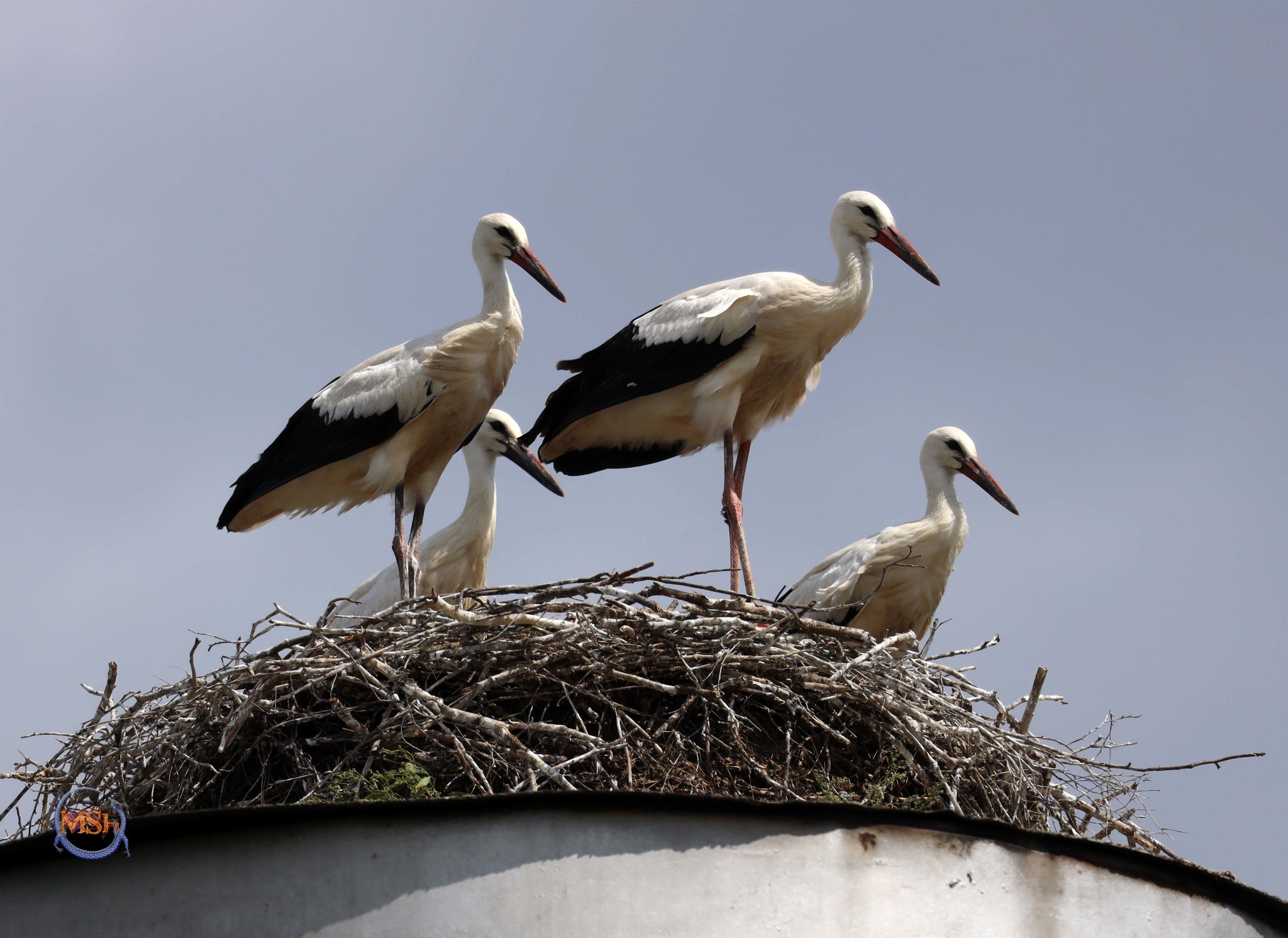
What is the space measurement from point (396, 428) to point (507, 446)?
1187 mm

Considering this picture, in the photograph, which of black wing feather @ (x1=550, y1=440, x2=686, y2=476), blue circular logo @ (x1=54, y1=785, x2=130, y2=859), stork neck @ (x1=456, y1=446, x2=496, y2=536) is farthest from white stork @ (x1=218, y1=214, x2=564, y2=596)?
blue circular logo @ (x1=54, y1=785, x2=130, y2=859)

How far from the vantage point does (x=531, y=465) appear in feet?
27.9

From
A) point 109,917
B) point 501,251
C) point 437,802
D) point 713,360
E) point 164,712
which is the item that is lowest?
point 109,917

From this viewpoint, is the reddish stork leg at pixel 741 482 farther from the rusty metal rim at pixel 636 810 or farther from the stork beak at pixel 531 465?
the rusty metal rim at pixel 636 810

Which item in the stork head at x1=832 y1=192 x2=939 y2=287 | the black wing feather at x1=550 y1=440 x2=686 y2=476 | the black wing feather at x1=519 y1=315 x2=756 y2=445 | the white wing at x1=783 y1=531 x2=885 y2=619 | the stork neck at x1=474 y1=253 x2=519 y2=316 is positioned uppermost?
the stork head at x1=832 y1=192 x2=939 y2=287

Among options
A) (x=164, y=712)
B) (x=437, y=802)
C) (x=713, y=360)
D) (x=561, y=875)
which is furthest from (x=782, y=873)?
(x=713, y=360)

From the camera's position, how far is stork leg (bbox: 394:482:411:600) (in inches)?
294

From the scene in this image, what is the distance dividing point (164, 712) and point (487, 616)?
1.13 m

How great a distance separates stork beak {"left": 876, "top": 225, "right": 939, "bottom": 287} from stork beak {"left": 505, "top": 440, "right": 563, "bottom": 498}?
6.71 feet

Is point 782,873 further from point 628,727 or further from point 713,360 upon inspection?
point 713,360

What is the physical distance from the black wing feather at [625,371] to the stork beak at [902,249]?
0.98 meters

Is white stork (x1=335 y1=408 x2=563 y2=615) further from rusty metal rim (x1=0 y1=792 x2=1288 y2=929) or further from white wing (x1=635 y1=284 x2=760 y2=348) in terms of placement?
rusty metal rim (x1=0 y1=792 x2=1288 y2=929)

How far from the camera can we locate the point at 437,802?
4.32 metres

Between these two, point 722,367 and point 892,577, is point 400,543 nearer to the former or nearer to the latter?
point 722,367
